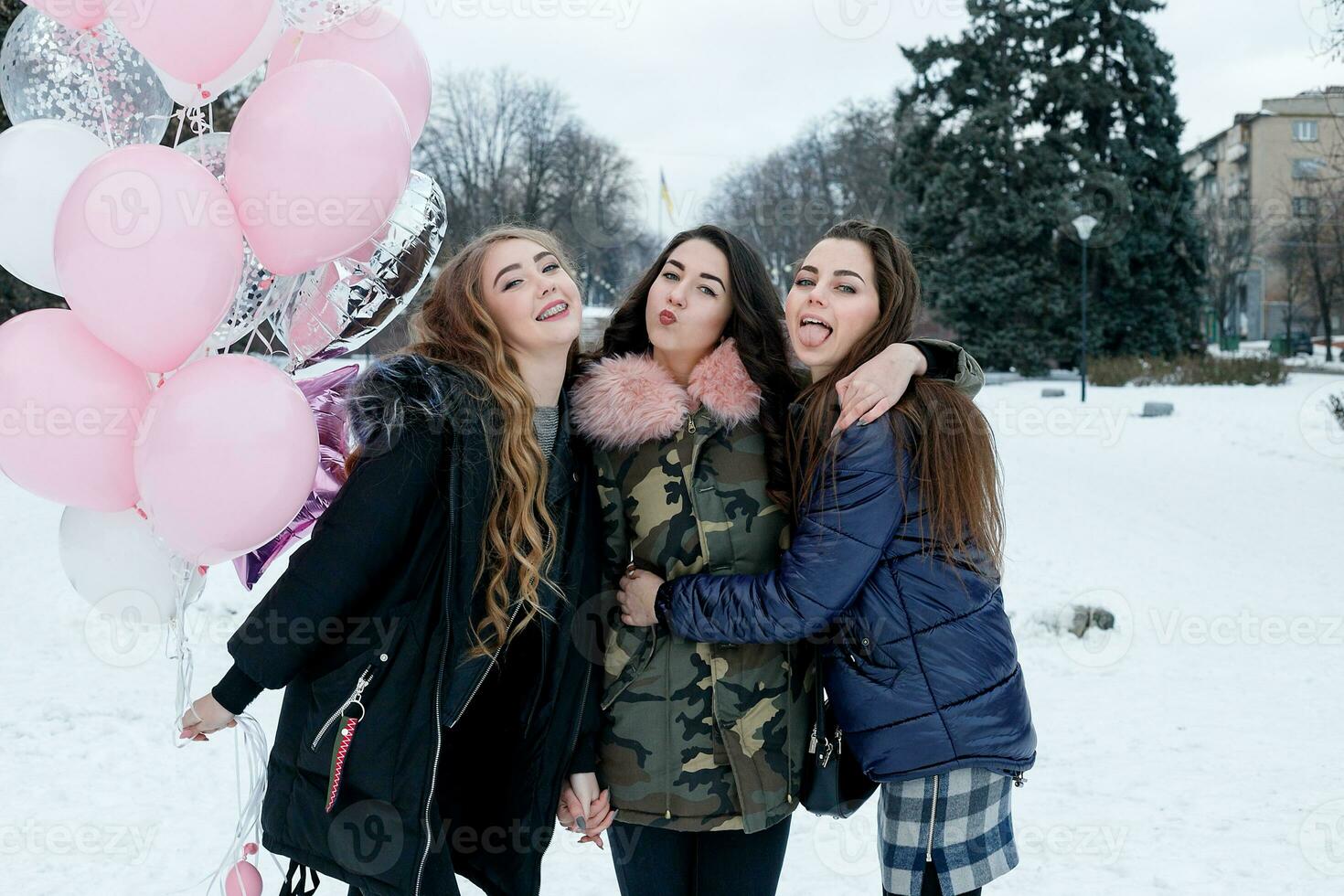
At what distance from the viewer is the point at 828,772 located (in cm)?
250

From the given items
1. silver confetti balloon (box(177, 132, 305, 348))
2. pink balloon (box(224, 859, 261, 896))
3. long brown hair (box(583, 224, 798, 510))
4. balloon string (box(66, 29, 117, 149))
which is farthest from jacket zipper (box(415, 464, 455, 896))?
balloon string (box(66, 29, 117, 149))

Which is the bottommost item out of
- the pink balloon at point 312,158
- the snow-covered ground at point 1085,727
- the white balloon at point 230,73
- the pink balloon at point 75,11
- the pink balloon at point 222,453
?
the snow-covered ground at point 1085,727

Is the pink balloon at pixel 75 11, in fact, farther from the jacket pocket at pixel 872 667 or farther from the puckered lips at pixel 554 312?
the jacket pocket at pixel 872 667

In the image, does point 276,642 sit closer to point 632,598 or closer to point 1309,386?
point 632,598

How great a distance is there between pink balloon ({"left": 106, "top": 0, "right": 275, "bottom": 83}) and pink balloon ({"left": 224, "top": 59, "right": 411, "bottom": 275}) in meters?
0.16

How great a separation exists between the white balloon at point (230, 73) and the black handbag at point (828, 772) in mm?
2050

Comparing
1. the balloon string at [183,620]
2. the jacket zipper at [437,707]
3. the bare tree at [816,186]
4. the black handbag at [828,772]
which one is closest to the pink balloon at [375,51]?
the jacket zipper at [437,707]

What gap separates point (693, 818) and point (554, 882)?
1.81 m

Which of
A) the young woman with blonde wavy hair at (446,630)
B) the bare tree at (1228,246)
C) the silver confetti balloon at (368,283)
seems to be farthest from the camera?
the bare tree at (1228,246)

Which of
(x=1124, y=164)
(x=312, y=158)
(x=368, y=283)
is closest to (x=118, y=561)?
(x=368, y=283)

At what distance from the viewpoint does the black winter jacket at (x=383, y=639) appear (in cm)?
220

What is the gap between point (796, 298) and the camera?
2.64 m

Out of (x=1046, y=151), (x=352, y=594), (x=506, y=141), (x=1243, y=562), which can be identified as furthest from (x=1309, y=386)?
(x=506, y=141)

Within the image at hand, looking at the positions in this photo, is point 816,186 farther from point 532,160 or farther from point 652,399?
point 652,399
